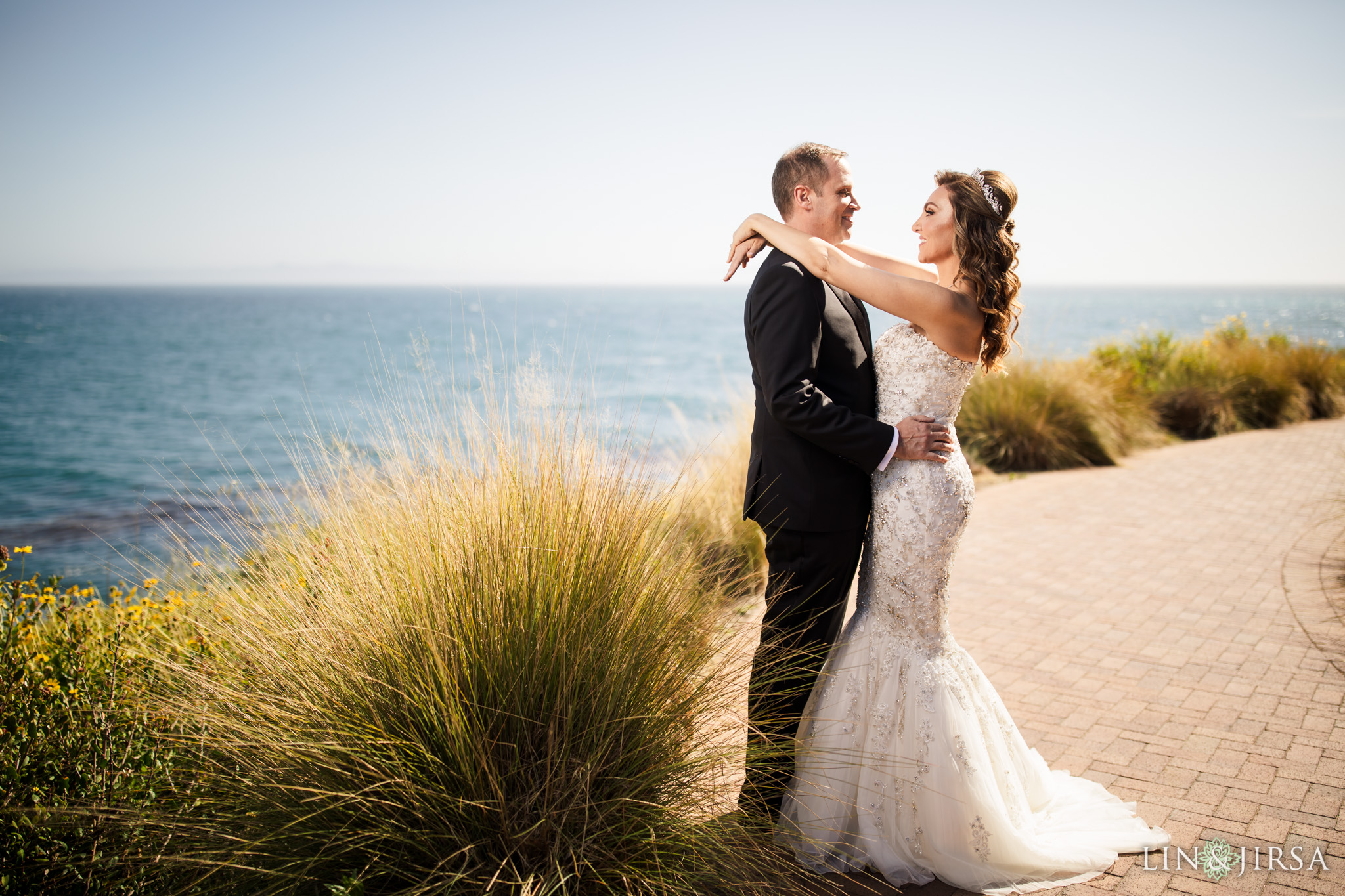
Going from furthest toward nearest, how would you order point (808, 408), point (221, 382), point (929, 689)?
1. point (221, 382)
2. point (929, 689)
3. point (808, 408)

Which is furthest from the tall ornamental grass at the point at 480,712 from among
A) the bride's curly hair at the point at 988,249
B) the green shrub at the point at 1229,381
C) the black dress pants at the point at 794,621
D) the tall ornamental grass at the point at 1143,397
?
the green shrub at the point at 1229,381

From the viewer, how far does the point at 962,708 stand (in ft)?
9.70

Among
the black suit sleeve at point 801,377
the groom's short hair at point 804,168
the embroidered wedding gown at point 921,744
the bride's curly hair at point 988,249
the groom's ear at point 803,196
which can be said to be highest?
the groom's short hair at point 804,168

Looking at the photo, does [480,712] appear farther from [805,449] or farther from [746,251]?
[746,251]

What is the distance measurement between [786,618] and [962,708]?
74 cm

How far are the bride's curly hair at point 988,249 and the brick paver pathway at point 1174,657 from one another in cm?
214

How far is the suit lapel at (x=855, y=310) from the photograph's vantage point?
3129mm

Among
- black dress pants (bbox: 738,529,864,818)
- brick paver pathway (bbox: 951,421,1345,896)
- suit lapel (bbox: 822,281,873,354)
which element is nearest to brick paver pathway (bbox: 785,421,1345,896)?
brick paver pathway (bbox: 951,421,1345,896)

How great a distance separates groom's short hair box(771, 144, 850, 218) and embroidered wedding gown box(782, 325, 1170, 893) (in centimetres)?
70

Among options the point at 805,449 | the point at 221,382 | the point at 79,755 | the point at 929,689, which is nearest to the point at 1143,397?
the point at 929,689

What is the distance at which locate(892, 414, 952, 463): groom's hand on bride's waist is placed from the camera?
3.01m
